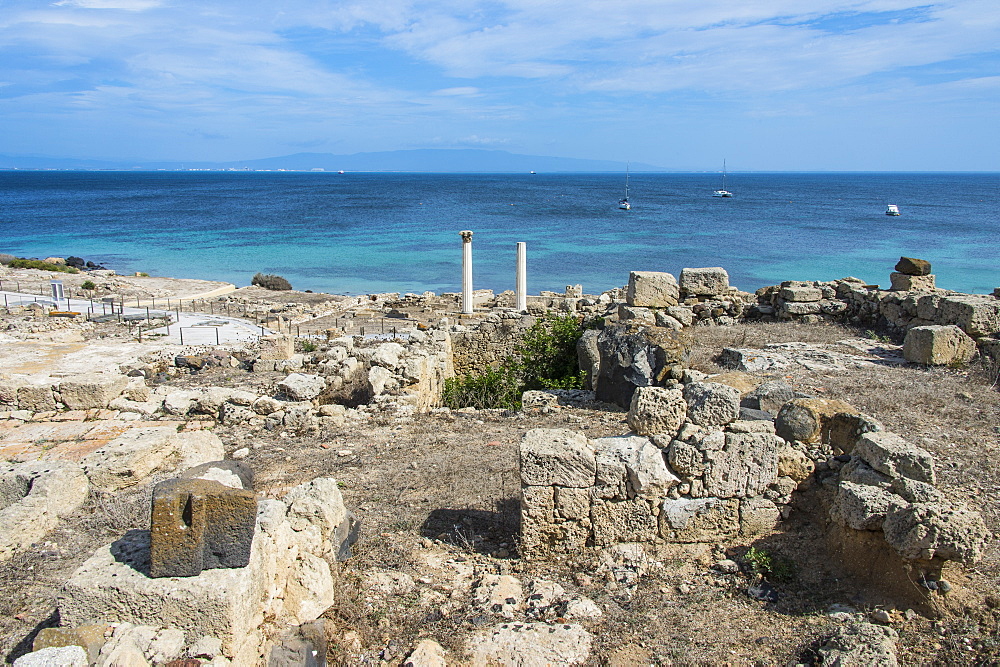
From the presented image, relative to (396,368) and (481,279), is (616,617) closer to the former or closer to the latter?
(396,368)

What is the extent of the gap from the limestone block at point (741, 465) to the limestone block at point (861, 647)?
1.34 meters

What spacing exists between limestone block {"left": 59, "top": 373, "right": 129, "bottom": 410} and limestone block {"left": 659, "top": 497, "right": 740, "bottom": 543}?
8.84 meters

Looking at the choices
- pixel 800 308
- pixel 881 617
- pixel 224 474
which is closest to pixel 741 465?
pixel 881 617

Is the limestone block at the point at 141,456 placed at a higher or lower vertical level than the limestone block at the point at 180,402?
higher

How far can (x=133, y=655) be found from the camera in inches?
135

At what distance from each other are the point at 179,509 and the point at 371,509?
8.02ft

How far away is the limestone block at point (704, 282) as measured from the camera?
14.8 metres

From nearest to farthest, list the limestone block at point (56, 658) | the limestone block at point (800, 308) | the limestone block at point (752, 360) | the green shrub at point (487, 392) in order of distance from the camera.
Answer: the limestone block at point (56, 658) → the limestone block at point (752, 360) → the green shrub at point (487, 392) → the limestone block at point (800, 308)

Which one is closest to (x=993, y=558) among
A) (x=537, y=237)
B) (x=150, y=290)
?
(x=150, y=290)

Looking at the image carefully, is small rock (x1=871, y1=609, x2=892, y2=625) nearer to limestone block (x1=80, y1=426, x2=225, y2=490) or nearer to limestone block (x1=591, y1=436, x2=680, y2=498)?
limestone block (x1=591, y1=436, x2=680, y2=498)

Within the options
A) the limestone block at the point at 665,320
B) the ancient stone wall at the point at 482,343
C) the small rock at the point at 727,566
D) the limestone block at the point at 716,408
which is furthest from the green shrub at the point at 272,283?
the small rock at the point at 727,566

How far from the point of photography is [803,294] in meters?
14.0

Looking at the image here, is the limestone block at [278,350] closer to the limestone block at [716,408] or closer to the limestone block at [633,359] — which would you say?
the limestone block at [633,359]

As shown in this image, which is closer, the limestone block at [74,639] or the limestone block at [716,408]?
the limestone block at [74,639]
